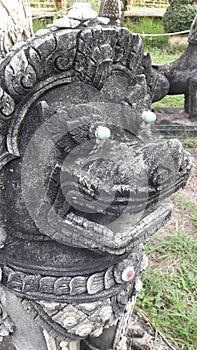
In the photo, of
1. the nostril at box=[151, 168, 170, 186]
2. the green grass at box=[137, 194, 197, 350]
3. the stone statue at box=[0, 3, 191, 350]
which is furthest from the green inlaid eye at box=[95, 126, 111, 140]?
the green grass at box=[137, 194, 197, 350]

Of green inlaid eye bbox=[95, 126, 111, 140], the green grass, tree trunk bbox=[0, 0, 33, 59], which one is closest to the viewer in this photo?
green inlaid eye bbox=[95, 126, 111, 140]

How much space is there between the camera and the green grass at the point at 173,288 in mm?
1608

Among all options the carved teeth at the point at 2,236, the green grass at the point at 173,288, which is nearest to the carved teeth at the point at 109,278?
the carved teeth at the point at 2,236

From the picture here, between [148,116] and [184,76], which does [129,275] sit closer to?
[148,116]

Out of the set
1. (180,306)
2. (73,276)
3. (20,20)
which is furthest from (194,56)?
(73,276)

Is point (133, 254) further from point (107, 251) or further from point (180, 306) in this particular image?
point (180, 306)

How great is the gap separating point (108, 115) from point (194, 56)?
8.76 ft

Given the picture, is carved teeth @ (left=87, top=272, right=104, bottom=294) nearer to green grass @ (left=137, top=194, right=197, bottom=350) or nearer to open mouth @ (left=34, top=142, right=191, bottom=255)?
open mouth @ (left=34, top=142, right=191, bottom=255)

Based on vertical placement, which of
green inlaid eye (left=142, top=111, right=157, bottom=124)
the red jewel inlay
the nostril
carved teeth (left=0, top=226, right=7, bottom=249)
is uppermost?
green inlaid eye (left=142, top=111, right=157, bottom=124)

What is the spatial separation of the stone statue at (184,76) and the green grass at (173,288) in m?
1.33

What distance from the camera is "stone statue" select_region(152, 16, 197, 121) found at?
3.34 metres

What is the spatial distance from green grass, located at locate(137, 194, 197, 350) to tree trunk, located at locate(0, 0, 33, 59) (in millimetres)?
975

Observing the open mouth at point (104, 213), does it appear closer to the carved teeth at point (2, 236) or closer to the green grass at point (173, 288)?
the carved teeth at point (2, 236)

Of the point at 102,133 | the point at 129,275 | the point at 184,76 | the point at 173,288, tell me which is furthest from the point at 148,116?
the point at 184,76
